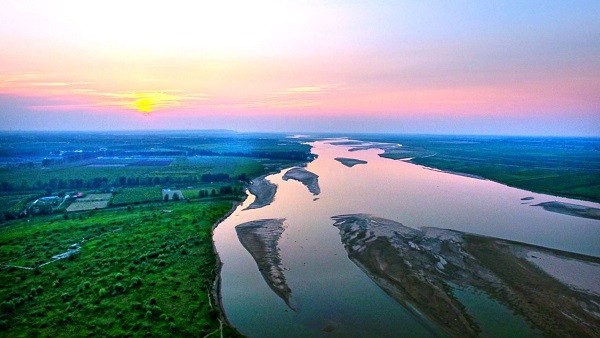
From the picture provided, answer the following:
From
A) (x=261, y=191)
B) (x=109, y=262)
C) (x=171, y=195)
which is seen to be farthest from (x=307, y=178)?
(x=109, y=262)

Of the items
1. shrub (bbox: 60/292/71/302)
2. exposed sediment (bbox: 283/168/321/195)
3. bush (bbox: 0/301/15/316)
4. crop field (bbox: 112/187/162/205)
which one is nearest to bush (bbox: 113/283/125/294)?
shrub (bbox: 60/292/71/302)

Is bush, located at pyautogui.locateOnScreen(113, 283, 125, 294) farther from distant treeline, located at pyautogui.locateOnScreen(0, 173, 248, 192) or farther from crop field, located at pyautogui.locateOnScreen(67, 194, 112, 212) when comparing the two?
distant treeline, located at pyautogui.locateOnScreen(0, 173, 248, 192)

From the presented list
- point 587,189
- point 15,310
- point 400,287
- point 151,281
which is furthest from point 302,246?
point 587,189

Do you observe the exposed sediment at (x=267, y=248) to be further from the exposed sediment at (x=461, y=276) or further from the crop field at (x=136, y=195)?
the crop field at (x=136, y=195)

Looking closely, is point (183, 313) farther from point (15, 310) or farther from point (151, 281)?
point (15, 310)

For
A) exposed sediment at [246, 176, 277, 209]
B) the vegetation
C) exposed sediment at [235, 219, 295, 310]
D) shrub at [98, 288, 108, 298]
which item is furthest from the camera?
exposed sediment at [246, 176, 277, 209]

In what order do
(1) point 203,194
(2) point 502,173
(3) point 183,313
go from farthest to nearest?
(2) point 502,173 < (1) point 203,194 < (3) point 183,313
